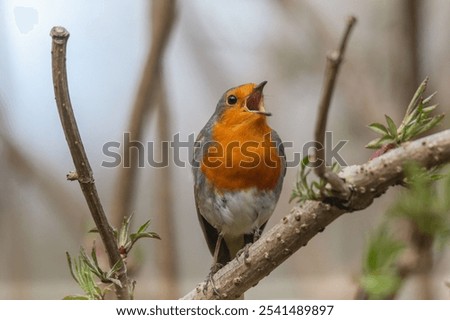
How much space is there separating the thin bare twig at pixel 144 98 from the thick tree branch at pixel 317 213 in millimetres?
446

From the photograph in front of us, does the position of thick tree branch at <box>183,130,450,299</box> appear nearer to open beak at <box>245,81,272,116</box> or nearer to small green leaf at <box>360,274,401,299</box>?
small green leaf at <box>360,274,401,299</box>

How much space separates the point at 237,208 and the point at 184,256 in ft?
1.34

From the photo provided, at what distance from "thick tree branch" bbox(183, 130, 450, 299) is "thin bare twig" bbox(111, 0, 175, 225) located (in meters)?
0.45

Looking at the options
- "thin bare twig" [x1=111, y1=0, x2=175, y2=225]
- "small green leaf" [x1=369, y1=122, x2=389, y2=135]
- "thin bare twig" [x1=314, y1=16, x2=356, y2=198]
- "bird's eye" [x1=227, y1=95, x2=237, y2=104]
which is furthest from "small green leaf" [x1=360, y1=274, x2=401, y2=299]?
"bird's eye" [x1=227, y1=95, x2=237, y2=104]

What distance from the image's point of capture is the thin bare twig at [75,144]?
50cm

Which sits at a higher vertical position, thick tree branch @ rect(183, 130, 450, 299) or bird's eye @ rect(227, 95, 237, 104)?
bird's eye @ rect(227, 95, 237, 104)

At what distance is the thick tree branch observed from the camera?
404 millimetres

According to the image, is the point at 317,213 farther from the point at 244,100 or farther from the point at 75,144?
Answer: the point at 244,100

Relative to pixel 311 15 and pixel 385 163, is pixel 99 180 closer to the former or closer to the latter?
pixel 311 15

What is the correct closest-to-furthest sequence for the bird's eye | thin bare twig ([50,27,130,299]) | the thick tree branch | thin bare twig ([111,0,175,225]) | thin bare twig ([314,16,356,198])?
thin bare twig ([314,16,356,198]), the thick tree branch, thin bare twig ([50,27,130,299]), thin bare twig ([111,0,175,225]), the bird's eye

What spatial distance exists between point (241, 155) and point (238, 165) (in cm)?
4

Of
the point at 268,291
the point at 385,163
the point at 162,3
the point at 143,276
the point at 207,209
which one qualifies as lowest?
the point at 143,276
